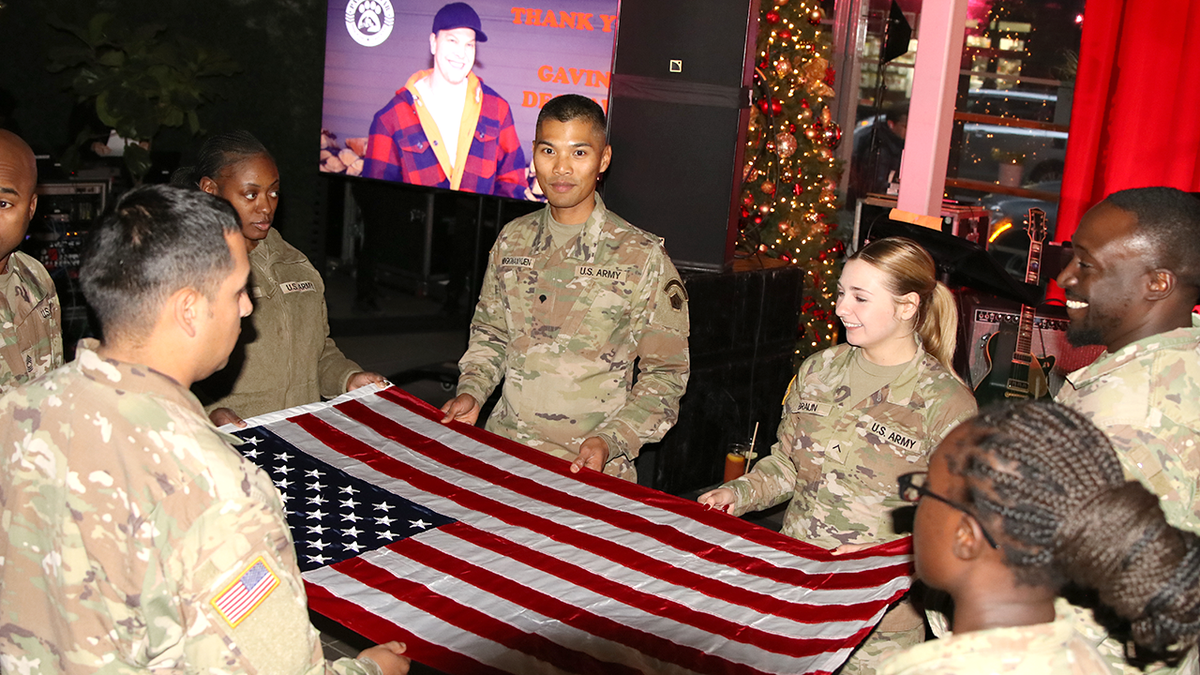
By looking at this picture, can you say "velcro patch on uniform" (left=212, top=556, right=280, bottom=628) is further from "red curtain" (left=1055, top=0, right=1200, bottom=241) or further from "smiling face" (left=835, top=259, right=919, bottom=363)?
"red curtain" (left=1055, top=0, right=1200, bottom=241)

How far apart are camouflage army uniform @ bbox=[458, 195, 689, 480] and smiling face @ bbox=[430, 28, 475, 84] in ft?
9.49

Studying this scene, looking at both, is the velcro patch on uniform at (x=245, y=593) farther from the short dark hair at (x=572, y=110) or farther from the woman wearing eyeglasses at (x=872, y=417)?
the short dark hair at (x=572, y=110)

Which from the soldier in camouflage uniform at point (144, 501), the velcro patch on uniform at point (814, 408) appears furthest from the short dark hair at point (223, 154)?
the velcro patch on uniform at point (814, 408)

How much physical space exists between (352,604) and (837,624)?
1033mm

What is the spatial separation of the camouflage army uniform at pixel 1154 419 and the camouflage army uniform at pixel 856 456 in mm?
495

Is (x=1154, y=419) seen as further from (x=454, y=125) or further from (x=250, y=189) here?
(x=454, y=125)

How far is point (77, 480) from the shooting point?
1359 millimetres

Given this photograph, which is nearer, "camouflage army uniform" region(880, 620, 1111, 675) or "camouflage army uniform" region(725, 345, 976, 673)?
"camouflage army uniform" region(880, 620, 1111, 675)

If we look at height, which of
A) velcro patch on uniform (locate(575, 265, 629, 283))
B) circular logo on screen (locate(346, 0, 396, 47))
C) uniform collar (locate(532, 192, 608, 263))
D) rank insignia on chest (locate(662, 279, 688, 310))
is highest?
circular logo on screen (locate(346, 0, 396, 47))

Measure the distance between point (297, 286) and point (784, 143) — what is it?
433 centimetres

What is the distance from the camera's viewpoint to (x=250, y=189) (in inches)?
114

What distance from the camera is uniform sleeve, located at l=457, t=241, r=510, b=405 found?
124 inches

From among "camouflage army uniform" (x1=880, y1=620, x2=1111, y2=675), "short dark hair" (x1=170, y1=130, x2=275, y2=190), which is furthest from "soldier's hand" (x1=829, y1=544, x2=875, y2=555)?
"short dark hair" (x1=170, y1=130, x2=275, y2=190)

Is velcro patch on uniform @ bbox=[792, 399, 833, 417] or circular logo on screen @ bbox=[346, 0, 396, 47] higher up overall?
circular logo on screen @ bbox=[346, 0, 396, 47]
